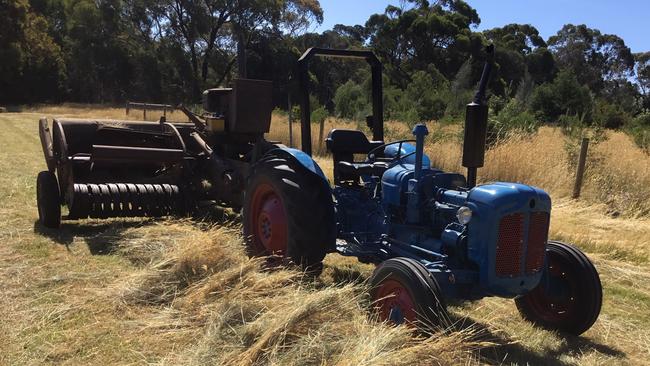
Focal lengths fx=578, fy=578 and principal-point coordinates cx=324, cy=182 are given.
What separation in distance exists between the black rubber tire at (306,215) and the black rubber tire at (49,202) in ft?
9.35

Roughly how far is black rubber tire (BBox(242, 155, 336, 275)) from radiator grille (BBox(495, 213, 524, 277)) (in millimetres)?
1411

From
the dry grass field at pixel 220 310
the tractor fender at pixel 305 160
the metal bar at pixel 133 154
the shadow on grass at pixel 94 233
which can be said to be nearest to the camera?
the dry grass field at pixel 220 310

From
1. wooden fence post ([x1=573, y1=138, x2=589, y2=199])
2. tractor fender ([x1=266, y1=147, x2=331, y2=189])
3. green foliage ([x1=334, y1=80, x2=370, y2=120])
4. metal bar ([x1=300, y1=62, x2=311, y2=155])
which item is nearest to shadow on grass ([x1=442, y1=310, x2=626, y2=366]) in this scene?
tractor fender ([x1=266, y1=147, x2=331, y2=189])

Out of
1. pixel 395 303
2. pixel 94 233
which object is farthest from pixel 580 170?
pixel 94 233

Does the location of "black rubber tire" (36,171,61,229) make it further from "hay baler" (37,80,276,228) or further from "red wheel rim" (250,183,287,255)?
"red wheel rim" (250,183,287,255)

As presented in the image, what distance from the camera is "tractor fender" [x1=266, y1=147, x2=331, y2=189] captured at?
452cm

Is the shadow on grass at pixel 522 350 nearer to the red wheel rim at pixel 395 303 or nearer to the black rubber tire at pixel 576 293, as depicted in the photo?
the black rubber tire at pixel 576 293

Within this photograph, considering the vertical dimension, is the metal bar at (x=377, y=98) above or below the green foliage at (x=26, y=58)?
below

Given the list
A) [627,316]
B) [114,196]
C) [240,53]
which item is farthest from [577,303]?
[240,53]

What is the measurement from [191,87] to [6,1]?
43.7 ft

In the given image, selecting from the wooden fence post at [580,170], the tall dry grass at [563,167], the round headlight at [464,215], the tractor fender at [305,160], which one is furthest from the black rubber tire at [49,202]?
the wooden fence post at [580,170]

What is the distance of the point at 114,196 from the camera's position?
6.15 metres

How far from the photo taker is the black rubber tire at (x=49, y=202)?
6.12 metres

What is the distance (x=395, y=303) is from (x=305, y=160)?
5.50ft
